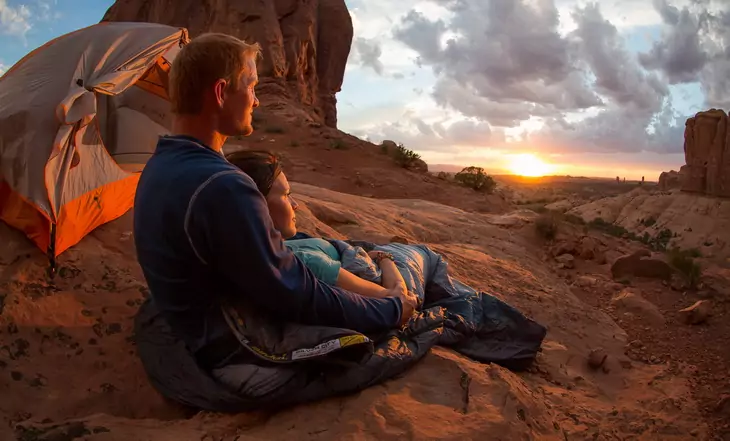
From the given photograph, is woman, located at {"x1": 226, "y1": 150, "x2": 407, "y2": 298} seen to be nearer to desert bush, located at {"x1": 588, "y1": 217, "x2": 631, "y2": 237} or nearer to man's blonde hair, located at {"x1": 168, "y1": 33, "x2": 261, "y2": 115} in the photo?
man's blonde hair, located at {"x1": 168, "y1": 33, "x2": 261, "y2": 115}

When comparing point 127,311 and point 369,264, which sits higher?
point 369,264

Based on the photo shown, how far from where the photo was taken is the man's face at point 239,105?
6.37ft

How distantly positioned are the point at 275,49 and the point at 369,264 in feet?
65.0

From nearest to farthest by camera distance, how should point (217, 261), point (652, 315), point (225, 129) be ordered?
point (217, 261) → point (225, 129) → point (652, 315)

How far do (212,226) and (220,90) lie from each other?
0.50 m

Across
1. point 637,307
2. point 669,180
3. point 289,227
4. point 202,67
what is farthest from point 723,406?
point 669,180

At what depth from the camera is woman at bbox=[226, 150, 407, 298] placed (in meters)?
2.25

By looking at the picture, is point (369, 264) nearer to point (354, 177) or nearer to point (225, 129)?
point (225, 129)

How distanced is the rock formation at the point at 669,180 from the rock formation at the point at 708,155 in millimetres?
5795

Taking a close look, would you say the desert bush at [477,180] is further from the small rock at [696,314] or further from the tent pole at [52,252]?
the tent pole at [52,252]

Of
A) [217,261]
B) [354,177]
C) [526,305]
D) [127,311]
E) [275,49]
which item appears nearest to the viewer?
[217,261]

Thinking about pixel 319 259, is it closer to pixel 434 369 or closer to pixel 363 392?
pixel 363 392

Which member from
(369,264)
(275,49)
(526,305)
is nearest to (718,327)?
(526,305)

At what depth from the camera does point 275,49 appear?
2075cm
